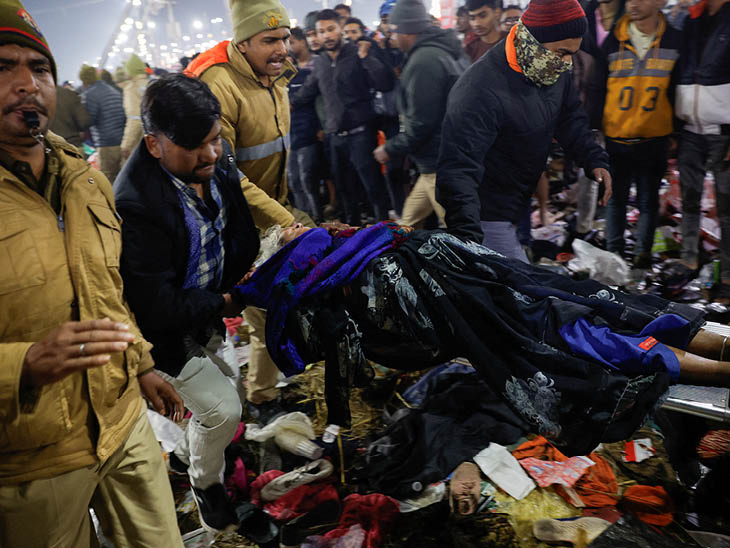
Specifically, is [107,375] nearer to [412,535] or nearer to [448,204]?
[412,535]

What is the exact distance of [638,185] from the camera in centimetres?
464

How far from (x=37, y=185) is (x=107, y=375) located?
1.98ft

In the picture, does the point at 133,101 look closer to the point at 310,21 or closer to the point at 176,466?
the point at 310,21

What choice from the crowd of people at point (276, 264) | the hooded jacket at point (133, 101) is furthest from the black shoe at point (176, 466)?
the hooded jacket at point (133, 101)

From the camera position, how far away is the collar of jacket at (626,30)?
406 centimetres

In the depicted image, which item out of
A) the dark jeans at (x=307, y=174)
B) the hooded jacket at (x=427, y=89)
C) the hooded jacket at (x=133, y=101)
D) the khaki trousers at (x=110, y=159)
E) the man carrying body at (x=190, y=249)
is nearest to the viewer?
the man carrying body at (x=190, y=249)

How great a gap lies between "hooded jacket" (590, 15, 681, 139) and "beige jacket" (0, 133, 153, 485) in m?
4.20

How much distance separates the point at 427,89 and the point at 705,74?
6.92 ft

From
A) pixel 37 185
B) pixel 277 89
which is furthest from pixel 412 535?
pixel 277 89

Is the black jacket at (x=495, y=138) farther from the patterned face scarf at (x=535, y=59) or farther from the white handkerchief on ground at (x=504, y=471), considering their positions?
the white handkerchief on ground at (x=504, y=471)

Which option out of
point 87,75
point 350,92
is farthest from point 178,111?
point 87,75

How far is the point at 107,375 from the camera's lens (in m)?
1.58

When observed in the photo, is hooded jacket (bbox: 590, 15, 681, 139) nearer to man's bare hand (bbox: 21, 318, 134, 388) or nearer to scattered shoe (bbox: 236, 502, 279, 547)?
scattered shoe (bbox: 236, 502, 279, 547)

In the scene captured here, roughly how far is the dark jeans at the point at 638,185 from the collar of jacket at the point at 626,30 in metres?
0.80
